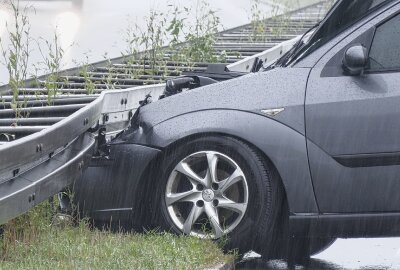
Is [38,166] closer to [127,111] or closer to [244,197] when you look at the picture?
[244,197]

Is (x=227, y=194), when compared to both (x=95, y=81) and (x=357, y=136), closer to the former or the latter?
(x=357, y=136)

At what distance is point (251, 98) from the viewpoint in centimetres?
883

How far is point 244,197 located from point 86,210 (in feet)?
3.57

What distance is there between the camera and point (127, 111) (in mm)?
10242

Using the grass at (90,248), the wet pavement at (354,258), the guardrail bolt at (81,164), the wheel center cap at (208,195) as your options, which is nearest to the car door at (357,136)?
the wet pavement at (354,258)

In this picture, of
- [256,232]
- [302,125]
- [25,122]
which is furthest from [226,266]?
[25,122]

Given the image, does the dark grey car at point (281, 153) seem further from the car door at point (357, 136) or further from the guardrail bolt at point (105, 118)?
the guardrail bolt at point (105, 118)

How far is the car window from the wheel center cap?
1268mm

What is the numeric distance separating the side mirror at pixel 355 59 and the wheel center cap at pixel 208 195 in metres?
1.15

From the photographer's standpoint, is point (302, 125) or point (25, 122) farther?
point (25, 122)

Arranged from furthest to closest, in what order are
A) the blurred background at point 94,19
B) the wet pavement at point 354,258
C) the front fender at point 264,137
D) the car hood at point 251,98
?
the blurred background at point 94,19, the wet pavement at point 354,258, the car hood at point 251,98, the front fender at point 264,137

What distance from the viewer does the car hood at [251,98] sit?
8695 millimetres

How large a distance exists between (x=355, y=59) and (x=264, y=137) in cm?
75

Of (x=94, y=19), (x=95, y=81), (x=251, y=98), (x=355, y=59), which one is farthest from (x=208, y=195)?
(x=94, y=19)
